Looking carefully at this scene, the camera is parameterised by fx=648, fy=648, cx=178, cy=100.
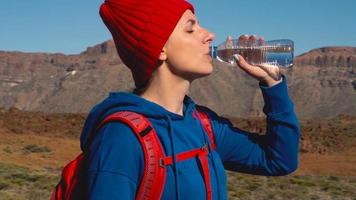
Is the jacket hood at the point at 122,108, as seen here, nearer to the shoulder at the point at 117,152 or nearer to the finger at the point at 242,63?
the shoulder at the point at 117,152

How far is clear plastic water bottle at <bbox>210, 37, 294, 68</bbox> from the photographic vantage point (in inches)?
112

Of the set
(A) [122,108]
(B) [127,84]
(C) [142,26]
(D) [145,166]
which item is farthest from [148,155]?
(B) [127,84]

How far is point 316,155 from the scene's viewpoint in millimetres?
28188

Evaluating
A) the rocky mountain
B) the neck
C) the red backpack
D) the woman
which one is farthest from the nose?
the rocky mountain

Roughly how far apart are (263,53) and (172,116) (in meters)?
0.79

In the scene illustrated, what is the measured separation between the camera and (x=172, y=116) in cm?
228

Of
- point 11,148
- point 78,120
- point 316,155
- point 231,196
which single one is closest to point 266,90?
point 231,196

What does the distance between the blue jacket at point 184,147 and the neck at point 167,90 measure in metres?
0.07

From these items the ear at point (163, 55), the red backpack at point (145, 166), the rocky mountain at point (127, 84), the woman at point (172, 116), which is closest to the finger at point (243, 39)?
the woman at point (172, 116)

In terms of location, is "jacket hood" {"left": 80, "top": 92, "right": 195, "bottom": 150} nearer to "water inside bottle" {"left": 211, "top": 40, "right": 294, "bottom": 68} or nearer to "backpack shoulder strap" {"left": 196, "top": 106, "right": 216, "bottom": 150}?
"backpack shoulder strap" {"left": 196, "top": 106, "right": 216, "bottom": 150}

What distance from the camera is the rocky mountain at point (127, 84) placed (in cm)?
14788

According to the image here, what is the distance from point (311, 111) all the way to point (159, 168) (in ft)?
478

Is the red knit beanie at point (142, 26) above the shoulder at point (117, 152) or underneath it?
above

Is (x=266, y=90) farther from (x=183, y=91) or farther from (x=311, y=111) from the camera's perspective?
(x=311, y=111)
